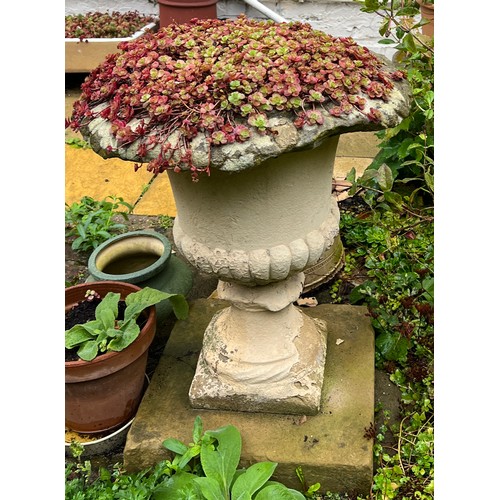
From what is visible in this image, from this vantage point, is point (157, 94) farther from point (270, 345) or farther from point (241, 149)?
point (270, 345)

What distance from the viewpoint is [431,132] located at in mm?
2961

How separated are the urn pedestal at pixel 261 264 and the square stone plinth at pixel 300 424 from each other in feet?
0.19

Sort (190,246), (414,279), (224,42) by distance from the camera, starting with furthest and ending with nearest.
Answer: (414,279)
(190,246)
(224,42)

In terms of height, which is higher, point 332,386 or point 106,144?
point 106,144

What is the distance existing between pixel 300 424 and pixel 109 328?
73cm

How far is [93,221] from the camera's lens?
342 cm

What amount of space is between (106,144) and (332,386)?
3.88 ft

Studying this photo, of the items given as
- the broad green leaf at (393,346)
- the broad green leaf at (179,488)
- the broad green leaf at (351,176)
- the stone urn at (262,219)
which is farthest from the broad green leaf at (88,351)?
the broad green leaf at (351,176)

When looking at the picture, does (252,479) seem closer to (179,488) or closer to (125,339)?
(179,488)

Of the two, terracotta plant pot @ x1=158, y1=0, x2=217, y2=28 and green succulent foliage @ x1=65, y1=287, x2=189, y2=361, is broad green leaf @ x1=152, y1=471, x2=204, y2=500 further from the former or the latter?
terracotta plant pot @ x1=158, y1=0, x2=217, y2=28

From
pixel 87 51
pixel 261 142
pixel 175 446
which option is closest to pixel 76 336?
pixel 175 446

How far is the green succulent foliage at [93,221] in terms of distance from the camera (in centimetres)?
323

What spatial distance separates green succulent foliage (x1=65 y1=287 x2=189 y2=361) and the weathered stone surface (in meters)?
0.68

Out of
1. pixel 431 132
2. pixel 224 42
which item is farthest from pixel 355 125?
pixel 431 132
